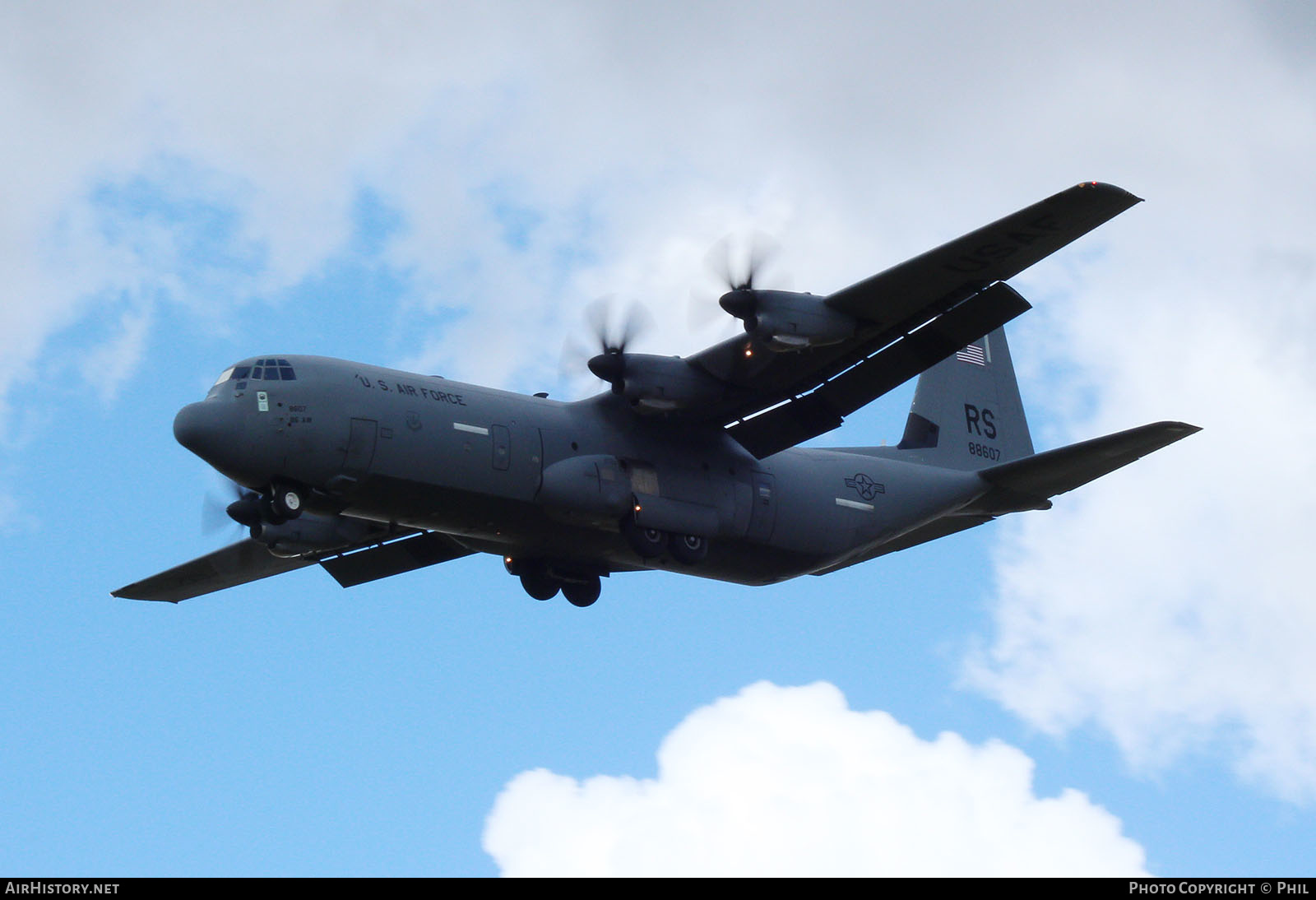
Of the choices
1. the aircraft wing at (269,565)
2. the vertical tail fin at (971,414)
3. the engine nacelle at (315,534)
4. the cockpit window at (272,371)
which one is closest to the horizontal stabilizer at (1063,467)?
the vertical tail fin at (971,414)

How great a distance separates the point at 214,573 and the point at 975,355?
14488mm

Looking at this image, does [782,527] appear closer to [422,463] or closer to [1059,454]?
[1059,454]

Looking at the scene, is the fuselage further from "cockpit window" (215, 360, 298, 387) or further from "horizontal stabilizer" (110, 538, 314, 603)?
"horizontal stabilizer" (110, 538, 314, 603)

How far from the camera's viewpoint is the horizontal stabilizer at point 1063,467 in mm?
25234

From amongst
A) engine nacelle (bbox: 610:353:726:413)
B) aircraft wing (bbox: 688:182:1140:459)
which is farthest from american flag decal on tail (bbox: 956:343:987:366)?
engine nacelle (bbox: 610:353:726:413)

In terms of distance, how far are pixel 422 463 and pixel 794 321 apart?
220 inches

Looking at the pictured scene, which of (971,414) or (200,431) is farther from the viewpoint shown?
(971,414)

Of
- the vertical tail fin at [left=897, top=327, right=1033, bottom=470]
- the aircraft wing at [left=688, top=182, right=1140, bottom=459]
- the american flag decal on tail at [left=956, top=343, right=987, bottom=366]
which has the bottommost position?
the aircraft wing at [left=688, top=182, right=1140, bottom=459]

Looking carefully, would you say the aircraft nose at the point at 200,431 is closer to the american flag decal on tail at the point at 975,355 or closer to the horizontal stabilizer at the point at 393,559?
the horizontal stabilizer at the point at 393,559

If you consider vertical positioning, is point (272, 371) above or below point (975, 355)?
below

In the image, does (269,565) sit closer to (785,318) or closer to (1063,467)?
(785,318)

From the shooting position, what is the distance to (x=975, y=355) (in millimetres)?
31609

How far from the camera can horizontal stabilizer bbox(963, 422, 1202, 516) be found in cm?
2523

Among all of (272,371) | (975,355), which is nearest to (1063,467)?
(975,355)
